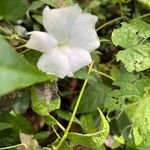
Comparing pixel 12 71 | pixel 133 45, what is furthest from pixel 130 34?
pixel 12 71

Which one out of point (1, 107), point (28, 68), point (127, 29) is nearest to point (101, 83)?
point (127, 29)

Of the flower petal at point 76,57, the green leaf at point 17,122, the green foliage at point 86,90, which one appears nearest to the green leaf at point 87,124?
the green foliage at point 86,90

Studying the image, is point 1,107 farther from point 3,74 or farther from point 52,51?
point 3,74

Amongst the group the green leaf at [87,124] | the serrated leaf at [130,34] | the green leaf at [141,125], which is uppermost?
the serrated leaf at [130,34]

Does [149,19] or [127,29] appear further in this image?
[149,19]

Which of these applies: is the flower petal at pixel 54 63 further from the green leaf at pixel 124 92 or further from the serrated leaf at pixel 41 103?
the green leaf at pixel 124 92

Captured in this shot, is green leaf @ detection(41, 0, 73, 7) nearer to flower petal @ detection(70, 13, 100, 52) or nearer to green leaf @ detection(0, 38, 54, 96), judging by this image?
flower petal @ detection(70, 13, 100, 52)
